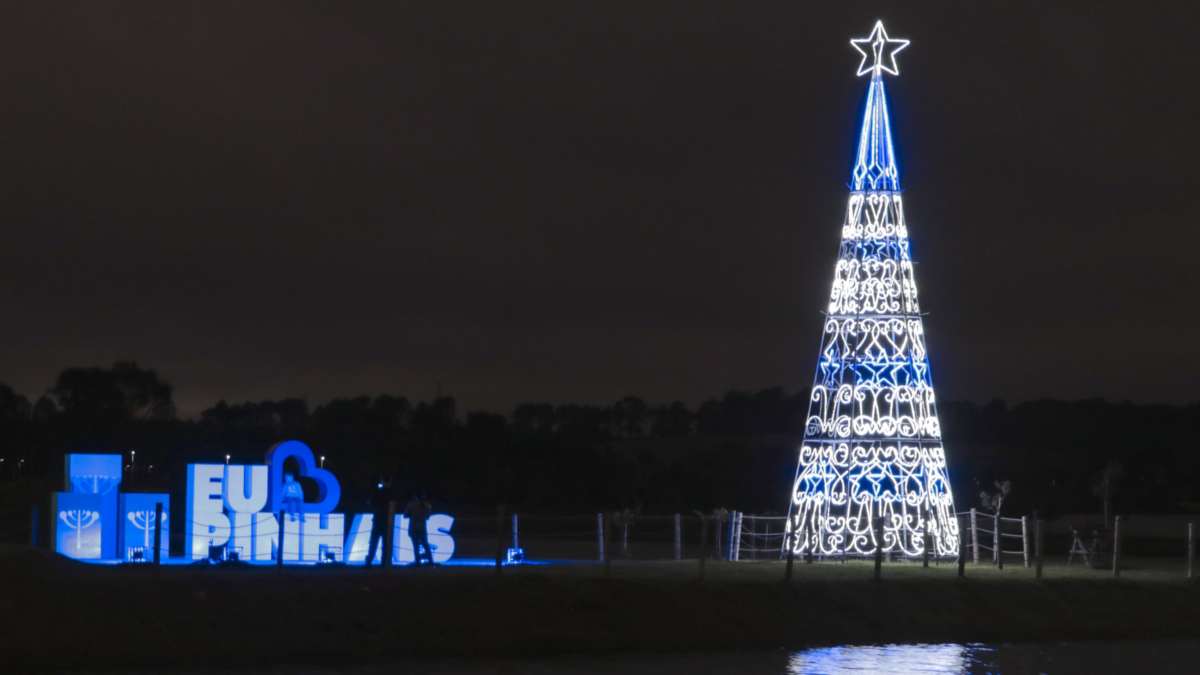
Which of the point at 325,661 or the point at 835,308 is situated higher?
the point at 835,308

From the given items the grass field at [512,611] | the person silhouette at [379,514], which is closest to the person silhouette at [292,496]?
the person silhouette at [379,514]

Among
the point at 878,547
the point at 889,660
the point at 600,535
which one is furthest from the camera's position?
the point at 600,535

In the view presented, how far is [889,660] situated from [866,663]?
0.72 metres

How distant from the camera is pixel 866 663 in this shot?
28.4m

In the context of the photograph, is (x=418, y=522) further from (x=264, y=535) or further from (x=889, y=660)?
(x=889, y=660)

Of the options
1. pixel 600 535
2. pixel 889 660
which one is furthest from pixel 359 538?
pixel 889 660

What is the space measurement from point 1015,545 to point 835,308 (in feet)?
53.7

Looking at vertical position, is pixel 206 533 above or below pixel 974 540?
above

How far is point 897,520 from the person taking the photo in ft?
127

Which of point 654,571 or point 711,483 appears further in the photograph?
point 711,483

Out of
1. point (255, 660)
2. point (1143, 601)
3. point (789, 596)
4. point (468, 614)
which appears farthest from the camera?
point (1143, 601)

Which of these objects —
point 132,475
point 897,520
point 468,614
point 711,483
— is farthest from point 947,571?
point 711,483

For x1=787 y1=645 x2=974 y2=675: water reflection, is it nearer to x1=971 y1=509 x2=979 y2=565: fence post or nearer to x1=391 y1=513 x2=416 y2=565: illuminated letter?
x1=971 y1=509 x2=979 y2=565: fence post

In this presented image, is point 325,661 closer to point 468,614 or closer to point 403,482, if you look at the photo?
A: point 468,614
